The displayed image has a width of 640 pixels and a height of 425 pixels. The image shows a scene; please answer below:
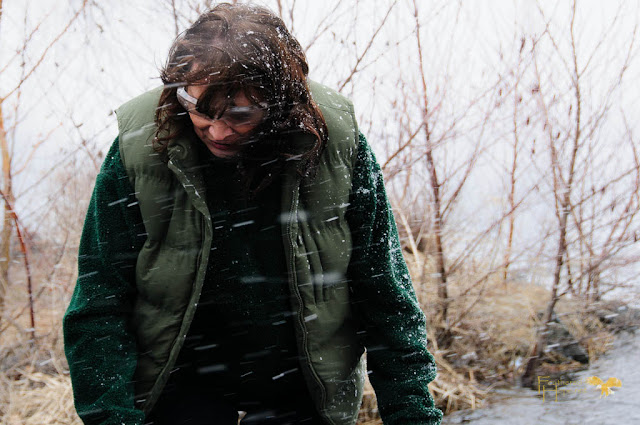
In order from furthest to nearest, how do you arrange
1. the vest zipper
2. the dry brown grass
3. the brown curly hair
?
1. the dry brown grass
2. the vest zipper
3. the brown curly hair

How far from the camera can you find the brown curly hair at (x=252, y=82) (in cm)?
135

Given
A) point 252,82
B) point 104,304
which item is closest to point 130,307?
point 104,304

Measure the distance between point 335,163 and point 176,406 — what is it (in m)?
0.94

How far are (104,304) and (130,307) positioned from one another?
11cm

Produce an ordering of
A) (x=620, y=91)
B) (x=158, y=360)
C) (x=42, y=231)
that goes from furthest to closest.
Answer: (x=42, y=231), (x=620, y=91), (x=158, y=360)

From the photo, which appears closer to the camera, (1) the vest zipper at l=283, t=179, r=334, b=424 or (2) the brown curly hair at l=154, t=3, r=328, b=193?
(2) the brown curly hair at l=154, t=3, r=328, b=193

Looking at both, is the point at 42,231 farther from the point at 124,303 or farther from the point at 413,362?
the point at 413,362

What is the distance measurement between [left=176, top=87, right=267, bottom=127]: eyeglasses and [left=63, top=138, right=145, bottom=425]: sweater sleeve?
9.9 inches

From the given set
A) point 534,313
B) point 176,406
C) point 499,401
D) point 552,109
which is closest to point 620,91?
point 552,109

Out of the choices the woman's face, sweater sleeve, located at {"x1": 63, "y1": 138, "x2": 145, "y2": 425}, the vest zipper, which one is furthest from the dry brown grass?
the woman's face

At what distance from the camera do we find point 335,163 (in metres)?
1.52

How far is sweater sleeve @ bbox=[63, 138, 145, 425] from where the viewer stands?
1.39 metres

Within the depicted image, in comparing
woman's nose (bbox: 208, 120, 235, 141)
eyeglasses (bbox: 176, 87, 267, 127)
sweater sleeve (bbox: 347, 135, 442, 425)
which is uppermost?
eyeglasses (bbox: 176, 87, 267, 127)

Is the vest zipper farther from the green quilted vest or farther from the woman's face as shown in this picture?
the woman's face
